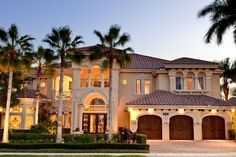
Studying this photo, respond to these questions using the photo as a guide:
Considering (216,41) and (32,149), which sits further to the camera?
(216,41)

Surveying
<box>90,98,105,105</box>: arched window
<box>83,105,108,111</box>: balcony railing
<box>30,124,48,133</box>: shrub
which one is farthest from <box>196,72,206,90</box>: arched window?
<box>30,124,48,133</box>: shrub

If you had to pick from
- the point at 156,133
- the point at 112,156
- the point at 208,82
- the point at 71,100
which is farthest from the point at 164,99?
the point at 112,156

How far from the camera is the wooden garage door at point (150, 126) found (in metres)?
32.6

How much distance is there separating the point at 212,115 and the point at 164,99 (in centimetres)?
568

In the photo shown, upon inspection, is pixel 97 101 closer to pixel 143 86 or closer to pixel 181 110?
pixel 143 86

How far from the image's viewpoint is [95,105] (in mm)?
37031

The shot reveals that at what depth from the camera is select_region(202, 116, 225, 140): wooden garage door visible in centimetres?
3284

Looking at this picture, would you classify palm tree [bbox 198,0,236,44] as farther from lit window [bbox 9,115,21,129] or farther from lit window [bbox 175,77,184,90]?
lit window [bbox 9,115,21,129]

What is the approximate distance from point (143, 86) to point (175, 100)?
6.17 metres

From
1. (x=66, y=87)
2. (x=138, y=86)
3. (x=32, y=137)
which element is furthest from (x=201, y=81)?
(x=32, y=137)

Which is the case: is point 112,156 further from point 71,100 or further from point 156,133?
point 71,100

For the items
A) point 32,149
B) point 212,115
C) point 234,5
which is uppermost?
point 234,5

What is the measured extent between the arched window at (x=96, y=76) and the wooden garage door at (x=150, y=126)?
7700 millimetres

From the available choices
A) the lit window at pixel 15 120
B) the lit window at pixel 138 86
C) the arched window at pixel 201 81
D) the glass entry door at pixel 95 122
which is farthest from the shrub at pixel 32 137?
the arched window at pixel 201 81
